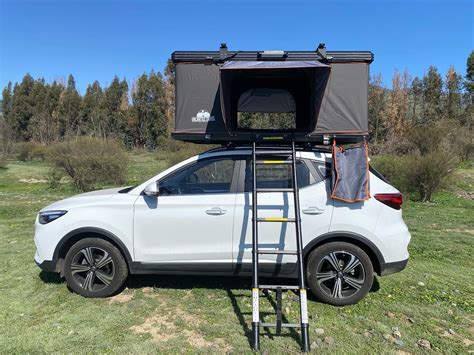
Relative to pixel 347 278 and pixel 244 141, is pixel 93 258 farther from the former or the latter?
pixel 347 278

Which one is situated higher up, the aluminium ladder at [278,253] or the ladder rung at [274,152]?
the ladder rung at [274,152]

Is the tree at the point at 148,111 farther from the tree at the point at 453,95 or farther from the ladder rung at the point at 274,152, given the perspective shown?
the ladder rung at the point at 274,152

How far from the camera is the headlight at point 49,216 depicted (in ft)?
16.1

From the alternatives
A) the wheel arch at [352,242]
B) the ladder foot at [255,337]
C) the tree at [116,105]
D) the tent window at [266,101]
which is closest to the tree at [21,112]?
the tree at [116,105]

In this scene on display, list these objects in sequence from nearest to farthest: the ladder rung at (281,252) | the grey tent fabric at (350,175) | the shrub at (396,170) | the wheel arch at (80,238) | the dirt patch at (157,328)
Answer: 1. the dirt patch at (157,328)
2. the ladder rung at (281,252)
3. the grey tent fabric at (350,175)
4. the wheel arch at (80,238)
5. the shrub at (396,170)

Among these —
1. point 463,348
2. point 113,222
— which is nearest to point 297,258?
point 463,348

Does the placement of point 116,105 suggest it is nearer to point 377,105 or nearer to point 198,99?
point 377,105

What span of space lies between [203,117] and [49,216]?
231cm

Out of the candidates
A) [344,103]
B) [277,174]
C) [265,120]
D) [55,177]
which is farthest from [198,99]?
[55,177]

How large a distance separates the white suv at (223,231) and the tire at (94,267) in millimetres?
12

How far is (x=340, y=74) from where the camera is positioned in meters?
5.08

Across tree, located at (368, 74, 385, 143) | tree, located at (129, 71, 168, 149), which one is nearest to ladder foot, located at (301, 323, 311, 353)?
tree, located at (368, 74, 385, 143)

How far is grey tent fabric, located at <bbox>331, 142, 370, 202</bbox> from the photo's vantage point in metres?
4.58

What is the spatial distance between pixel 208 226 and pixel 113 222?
1.17m
